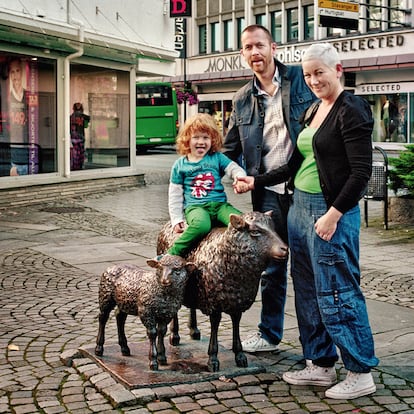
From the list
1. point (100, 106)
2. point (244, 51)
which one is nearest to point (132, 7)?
point (100, 106)

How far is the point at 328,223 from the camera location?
4.51 metres

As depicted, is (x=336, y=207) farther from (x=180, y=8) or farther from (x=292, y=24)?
(x=292, y=24)

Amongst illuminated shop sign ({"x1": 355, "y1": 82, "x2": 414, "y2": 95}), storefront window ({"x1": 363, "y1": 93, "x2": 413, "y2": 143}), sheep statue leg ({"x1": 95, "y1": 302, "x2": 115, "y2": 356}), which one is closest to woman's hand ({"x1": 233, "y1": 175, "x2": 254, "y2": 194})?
sheep statue leg ({"x1": 95, "y1": 302, "x2": 115, "y2": 356})

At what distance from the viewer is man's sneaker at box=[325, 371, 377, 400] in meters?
4.64

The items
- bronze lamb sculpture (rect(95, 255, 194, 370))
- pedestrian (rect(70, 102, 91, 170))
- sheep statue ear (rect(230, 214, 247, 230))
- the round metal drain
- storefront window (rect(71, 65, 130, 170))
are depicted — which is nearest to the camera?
sheep statue ear (rect(230, 214, 247, 230))

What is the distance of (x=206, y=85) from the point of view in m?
46.3

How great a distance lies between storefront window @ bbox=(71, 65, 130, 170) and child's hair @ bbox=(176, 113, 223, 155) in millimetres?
12897

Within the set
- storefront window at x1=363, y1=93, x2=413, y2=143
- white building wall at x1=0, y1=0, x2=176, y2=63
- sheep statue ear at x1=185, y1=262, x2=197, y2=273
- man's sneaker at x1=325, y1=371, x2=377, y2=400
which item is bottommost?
man's sneaker at x1=325, y1=371, x2=377, y2=400

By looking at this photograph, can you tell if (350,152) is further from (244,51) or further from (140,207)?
(140,207)

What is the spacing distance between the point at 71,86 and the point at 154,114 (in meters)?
21.2

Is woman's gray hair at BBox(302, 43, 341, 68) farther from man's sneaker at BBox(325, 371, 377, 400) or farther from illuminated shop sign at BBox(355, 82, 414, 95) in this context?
illuminated shop sign at BBox(355, 82, 414, 95)

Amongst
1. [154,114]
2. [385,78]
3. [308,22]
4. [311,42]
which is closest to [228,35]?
[308,22]

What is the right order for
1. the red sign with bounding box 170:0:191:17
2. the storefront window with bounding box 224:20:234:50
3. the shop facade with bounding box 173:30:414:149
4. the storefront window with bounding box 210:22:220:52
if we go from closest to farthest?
the red sign with bounding box 170:0:191:17, the shop facade with bounding box 173:30:414:149, the storefront window with bounding box 224:20:234:50, the storefront window with bounding box 210:22:220:52

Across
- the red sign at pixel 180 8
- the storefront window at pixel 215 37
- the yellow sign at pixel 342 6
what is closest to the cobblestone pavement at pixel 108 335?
the red sign at pixel 180 8
